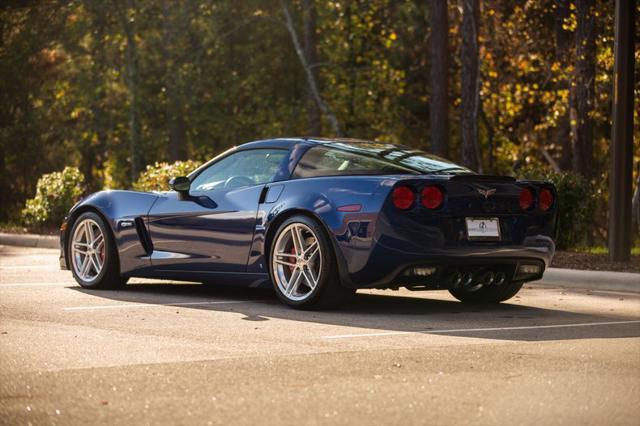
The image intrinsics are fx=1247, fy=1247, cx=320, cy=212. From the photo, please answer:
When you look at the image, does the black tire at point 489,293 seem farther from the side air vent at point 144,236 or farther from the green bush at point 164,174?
the green bush at point 164,174

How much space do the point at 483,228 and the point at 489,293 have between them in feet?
4.41

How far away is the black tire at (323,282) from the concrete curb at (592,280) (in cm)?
382

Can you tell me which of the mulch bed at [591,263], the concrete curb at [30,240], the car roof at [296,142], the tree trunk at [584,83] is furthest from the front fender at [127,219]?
the tree trunk at [584,83]

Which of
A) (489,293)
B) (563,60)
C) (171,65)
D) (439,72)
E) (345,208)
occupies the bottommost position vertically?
(489,293)

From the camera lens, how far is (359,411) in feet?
17.7

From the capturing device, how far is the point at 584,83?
21.9 m

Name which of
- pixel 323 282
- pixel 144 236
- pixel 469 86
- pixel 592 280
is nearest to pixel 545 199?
pixel 323 282

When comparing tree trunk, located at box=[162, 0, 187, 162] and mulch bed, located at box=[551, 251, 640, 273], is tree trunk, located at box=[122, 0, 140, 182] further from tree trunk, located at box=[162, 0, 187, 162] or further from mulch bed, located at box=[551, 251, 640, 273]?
mulch bed, located at box=[551, 251, 640, 273]

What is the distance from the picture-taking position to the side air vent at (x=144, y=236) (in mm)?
10672

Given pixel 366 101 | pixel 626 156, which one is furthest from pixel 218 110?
pixel 626 156

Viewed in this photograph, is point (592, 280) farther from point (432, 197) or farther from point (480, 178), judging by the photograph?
point (432, 197)

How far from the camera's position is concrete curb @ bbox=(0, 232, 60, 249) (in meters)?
18.8

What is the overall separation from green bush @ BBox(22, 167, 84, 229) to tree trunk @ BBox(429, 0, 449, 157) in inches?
268

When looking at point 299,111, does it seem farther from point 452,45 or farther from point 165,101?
point 452,45
